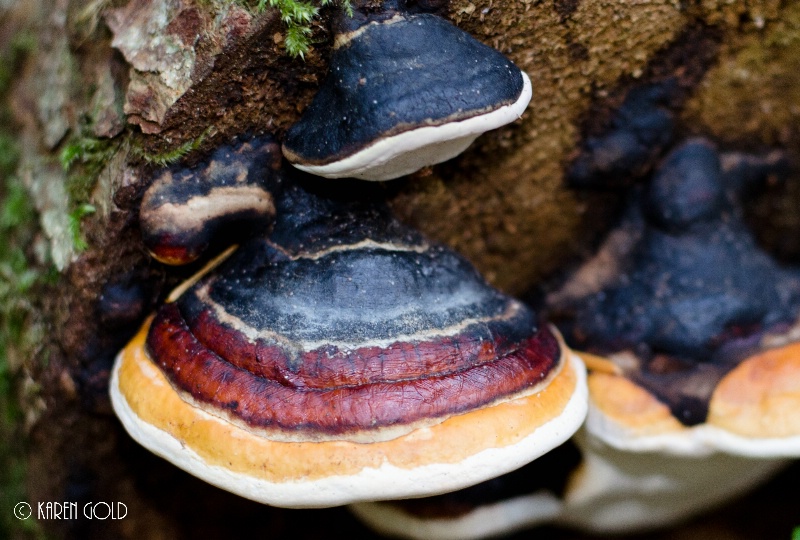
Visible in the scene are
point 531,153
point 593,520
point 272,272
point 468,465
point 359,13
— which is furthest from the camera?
point 593,520

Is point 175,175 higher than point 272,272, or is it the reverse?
point 175,175

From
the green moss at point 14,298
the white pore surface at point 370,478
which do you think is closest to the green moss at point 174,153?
the green moss at point 14,298

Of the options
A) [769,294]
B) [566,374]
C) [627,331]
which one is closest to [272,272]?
[566,374]

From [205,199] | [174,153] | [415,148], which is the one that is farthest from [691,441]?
[174,153]

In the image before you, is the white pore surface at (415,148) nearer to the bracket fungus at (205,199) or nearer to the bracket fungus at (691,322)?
the bracket fungus at (205,199)

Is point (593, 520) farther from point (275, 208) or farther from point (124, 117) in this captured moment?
point (124, 117)

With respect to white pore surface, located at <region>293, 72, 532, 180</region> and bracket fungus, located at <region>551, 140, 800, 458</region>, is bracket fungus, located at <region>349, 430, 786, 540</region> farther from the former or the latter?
white pore surface, located at <region>293, 72, 532, 180</region>

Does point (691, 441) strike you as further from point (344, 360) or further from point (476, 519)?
point (344, 360)
